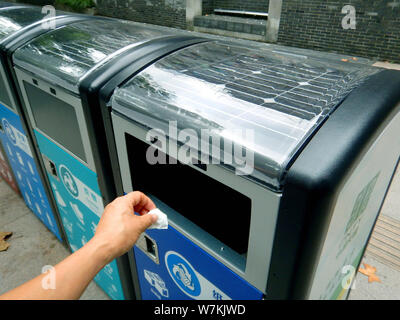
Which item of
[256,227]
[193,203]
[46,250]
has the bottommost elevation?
[46,250]

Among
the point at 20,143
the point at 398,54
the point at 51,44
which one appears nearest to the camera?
the point at 51,44

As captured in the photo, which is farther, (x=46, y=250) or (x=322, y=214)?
(x=46, y=250)

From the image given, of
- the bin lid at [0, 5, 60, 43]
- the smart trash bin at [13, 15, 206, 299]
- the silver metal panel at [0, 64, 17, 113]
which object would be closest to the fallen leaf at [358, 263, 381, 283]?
the smart trash bin at [13, 15, 206, 299]

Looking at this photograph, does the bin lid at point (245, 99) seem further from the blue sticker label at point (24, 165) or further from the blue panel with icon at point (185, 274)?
the blue sticker label at point (24, 165)

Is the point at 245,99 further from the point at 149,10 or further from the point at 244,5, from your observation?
the point at 149,10

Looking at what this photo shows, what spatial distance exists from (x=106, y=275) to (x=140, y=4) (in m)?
10.2

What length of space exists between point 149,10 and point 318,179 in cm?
1084

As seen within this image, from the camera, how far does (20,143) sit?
8.43 feet

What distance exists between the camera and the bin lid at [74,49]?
4.87 feet

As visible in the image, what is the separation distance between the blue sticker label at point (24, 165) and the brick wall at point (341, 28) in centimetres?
665

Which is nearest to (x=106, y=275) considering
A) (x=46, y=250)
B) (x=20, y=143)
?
(x=46, y=250)

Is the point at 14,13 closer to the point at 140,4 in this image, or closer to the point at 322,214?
the point at 322,214

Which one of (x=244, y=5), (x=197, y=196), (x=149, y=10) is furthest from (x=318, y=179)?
(x=149, y=10)
